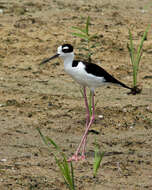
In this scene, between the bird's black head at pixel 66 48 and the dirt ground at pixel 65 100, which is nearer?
the dirt ground at pixel 65 100

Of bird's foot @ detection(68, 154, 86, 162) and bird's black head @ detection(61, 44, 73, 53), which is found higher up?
bird's black head @ detection(61, 44, 73, 53)

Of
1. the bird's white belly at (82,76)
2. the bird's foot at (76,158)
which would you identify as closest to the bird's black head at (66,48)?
the bird's white belly at (82,76)

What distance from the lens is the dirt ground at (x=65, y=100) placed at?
538 cm

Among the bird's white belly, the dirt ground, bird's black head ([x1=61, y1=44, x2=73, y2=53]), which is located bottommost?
the dirt ground

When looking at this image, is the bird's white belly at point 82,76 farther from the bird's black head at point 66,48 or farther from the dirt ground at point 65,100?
the dirt ground at point 65,100

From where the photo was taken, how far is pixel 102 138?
6270 millimetres

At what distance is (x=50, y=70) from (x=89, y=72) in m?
2.48

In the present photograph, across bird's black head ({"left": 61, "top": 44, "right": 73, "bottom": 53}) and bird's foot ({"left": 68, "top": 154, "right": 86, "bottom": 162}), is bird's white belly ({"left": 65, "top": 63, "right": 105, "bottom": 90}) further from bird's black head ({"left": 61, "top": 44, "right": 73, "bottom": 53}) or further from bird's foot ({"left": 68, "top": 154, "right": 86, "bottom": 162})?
bird's foot ({"left": 68, "top": 154, "right": 86, "bottom": 162})

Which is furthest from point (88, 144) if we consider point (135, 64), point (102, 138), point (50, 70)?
point (50, 70)

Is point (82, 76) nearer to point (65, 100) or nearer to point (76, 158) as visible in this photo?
point (76, 158)

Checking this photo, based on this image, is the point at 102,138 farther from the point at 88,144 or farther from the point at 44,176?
the point at 44,176

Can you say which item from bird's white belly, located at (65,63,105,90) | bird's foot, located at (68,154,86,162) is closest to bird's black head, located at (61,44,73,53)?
bird's white belly, located at (65,63,105,90)

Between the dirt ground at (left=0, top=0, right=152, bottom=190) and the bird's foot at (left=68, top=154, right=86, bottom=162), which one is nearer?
the dirt ground at (left=0, top=0, right=152, bottom=190)

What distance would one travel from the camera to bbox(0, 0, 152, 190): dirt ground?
17.6 ft
